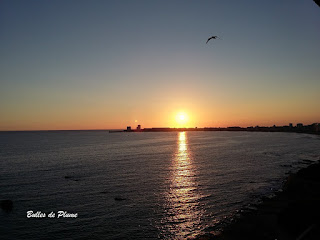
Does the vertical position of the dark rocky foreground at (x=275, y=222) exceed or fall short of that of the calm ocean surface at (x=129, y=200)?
it exceeds it

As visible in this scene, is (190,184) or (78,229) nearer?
(78,229)

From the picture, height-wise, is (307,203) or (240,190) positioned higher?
(307,203)

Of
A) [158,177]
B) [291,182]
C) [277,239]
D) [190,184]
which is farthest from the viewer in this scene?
[158,177]

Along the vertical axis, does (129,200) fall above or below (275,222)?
below

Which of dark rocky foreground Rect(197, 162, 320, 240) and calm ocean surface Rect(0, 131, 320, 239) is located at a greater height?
dark rocky foreground Rect(197, 162, 320, 240)

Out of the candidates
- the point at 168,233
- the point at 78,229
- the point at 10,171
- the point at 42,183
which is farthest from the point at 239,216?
the point at 10,171

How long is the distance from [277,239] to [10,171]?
63.7 meters

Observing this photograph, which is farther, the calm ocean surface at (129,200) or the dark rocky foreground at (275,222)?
the calm ocean surface at (129,200)

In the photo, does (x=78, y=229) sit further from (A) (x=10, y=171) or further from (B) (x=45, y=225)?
(A) (x=10, y=171)

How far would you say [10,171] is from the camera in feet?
196

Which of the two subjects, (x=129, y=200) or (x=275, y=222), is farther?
(x=129, y=200)

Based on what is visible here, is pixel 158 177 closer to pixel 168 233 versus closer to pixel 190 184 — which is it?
pixel 190 184

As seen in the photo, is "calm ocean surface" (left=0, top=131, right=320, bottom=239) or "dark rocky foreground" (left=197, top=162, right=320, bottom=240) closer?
"dark rocky foreground" (left=197, top=162, right=320, bottom=240)

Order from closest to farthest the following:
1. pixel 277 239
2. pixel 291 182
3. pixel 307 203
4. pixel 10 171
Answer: pixel 277 239
pixel 307 203
pixel 291 182
pixel 10 171
